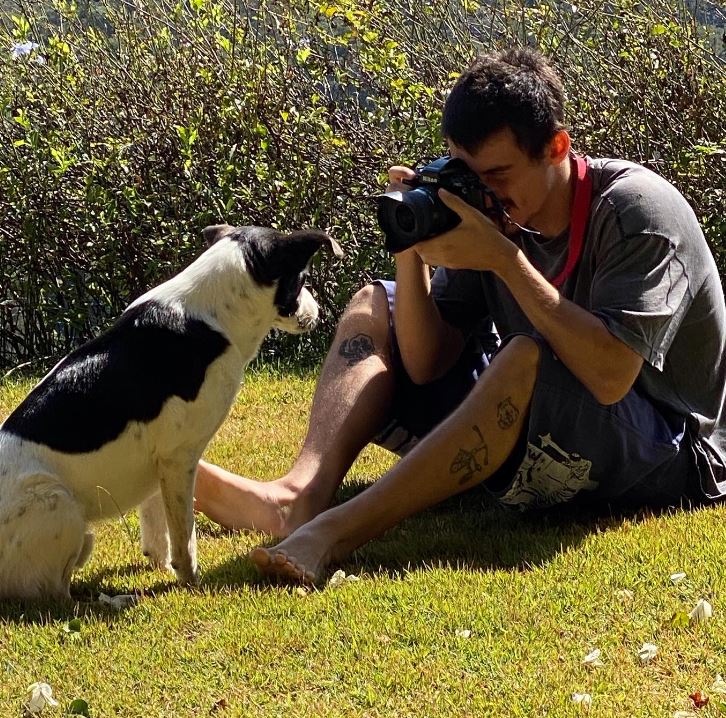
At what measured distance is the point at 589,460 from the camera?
3777 millimetres

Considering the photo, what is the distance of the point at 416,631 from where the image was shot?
10.7 ft

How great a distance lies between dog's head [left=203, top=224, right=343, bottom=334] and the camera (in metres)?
3.89

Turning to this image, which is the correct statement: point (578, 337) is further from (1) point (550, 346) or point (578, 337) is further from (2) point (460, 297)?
(2) point (460, 297)

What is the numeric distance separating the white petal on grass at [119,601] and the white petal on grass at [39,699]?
2.13ft

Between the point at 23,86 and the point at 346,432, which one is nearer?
the point at 346,432

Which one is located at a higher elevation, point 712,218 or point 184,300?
point 184,300

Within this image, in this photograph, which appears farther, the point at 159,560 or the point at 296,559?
the point at 159,560

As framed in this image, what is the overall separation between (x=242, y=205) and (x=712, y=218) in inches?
113

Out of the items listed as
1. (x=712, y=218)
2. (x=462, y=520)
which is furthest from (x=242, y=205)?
(x=462, y=520)

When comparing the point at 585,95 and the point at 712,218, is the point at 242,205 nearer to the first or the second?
the point at 585,95

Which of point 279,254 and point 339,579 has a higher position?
point 279,254

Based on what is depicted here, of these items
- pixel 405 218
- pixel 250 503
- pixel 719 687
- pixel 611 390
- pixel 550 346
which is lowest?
pixel 250 503

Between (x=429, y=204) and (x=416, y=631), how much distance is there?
1298mm

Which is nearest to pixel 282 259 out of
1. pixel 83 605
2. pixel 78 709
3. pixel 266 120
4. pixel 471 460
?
pixel 471 460
